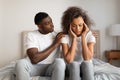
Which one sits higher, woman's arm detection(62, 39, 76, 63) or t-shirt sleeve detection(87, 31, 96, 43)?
t-shirt sleeve detection(87, 31, 96, 43)

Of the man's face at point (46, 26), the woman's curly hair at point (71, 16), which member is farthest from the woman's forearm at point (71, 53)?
the man's face at point (46, 26)

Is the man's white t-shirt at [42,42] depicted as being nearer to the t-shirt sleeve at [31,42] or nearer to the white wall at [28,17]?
the t-shirt sleeve at [31,42]

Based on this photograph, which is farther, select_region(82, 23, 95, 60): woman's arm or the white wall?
the white wall

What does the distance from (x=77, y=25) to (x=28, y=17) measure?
89.4 inches

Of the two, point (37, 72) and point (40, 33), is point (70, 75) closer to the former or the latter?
point (37, 72)

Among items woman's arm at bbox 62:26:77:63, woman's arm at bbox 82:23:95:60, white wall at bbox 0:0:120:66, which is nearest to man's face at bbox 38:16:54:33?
woman's arm at bbox 62:26:77:63

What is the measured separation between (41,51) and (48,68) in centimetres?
23

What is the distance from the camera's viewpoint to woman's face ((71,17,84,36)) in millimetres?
2055

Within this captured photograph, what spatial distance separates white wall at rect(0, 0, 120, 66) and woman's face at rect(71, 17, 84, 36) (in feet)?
6.89

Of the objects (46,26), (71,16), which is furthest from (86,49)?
(46,26)

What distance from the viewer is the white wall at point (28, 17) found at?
13.6 ft

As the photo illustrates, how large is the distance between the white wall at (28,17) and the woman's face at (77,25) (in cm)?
210

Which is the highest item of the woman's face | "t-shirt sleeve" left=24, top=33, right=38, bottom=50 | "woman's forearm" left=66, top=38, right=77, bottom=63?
the woman's face

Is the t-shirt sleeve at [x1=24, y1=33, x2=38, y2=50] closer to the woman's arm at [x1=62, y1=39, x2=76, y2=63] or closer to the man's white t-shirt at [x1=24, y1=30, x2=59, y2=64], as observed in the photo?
the man's white t-shirt at [x1=24, y1=30, x2=59, y2=64]
